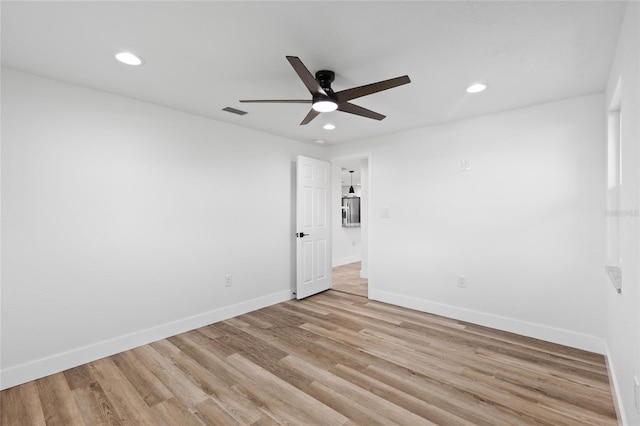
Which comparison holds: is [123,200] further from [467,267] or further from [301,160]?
[467,267]

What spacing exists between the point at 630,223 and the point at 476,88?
1.61 m

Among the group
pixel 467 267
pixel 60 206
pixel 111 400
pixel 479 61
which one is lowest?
pixel 111 400

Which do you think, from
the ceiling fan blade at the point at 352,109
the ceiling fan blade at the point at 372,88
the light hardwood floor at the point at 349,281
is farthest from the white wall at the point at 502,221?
the ceiling fan blade at the point at 372,88

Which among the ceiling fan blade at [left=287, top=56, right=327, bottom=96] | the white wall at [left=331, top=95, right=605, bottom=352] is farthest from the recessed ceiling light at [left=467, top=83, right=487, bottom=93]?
the ceiling fan blade at [left=287, top=56, right=327, bottom=96]

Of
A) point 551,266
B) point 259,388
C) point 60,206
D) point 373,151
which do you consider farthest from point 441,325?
point 60,206

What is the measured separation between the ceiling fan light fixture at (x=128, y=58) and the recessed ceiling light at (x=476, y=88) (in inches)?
106

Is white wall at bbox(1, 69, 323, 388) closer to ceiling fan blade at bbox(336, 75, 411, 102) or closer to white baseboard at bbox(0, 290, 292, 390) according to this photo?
white baseboard at bbox(0, 290, 292, 390)

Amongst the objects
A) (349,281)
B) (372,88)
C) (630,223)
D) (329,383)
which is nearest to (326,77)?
(372,88)

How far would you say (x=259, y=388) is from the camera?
2207 millimetres

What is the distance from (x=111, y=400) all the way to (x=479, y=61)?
361 cm

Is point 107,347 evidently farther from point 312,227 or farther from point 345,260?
point 345,260

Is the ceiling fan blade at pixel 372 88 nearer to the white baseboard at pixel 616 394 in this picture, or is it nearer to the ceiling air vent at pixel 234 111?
the ceiling air vent at pixel 234 111

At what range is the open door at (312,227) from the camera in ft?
14.4

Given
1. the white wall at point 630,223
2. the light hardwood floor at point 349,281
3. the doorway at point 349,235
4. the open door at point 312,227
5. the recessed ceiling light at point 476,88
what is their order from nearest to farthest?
the white wall at point 630,223, the recessed ceiling light at point 476,88, the open door at point 312,227, the light hardwood floor at point 349,281, the doorway at point 349,235
